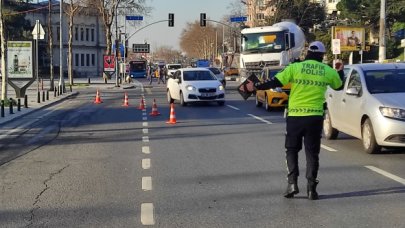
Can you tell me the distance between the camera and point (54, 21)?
94.1 meters

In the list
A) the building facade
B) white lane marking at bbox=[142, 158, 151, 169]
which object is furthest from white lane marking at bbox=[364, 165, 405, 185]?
the building facade

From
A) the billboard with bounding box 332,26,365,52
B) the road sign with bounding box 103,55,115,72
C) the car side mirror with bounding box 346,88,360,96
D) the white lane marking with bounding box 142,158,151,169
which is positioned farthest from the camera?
the road sign with bounding box 103,55,115,72

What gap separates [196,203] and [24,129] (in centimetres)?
1056

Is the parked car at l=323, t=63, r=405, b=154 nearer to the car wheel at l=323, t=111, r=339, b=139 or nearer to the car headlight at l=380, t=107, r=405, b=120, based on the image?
the car headlight at l=380, t=107, r=405, b=120

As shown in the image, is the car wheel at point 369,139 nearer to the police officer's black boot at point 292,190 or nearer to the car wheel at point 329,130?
the car wheel at point 329,130

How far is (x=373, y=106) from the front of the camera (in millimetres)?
10695

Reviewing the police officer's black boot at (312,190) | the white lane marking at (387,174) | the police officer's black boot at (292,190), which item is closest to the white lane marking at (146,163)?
the police officer's black boot at (292,190)

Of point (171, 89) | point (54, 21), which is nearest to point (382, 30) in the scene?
point (171, 89)

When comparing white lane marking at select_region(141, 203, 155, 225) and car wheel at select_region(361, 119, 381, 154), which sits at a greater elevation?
car wheel at select_region(361, 119, 381, 154)

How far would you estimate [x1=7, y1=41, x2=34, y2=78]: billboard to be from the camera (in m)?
27.0

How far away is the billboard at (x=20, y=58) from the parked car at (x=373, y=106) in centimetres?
1786

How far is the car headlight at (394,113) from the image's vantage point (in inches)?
408

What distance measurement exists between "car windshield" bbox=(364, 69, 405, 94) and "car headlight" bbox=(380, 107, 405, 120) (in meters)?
0.76

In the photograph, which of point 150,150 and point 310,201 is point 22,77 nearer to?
point 150,150
